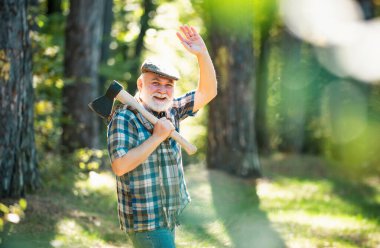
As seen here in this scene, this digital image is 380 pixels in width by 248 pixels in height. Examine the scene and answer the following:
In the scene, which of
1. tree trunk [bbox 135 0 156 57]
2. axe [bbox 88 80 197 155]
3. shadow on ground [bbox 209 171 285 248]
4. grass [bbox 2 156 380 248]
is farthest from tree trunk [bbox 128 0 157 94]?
axe [bbox 88 80 197 155]

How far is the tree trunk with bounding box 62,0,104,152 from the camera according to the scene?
13.1 metres

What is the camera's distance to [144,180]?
4270 mm

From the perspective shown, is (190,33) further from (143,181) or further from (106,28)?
(106,28)

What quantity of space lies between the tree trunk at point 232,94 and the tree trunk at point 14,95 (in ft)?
17.4

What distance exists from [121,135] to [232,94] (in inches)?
340

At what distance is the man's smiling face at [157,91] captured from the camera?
443 cm

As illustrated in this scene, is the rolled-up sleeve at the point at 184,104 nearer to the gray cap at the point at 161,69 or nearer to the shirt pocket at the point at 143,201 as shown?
the gray cap at the point at 161,69

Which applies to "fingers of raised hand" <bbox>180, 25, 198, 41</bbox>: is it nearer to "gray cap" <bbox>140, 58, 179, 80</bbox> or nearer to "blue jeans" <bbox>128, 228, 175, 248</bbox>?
"gray cap" <bbox>140, 58, 179, 80</bbox>

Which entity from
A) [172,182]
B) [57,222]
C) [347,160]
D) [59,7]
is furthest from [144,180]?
[59,7]

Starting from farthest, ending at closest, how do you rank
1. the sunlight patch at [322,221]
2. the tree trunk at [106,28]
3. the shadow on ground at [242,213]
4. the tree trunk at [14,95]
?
the tree trunk at [106,28], the sunlight patch at [322,221], the shadow on ground at [242,213], the tree trunk at [14,95]

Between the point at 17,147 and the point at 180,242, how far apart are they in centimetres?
236

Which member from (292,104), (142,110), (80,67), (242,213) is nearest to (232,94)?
(80,67)

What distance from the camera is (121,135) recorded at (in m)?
4.17

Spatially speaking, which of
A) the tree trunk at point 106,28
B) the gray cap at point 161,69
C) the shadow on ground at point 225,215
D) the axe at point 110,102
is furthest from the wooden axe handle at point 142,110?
the tree trunk at point 106,28
